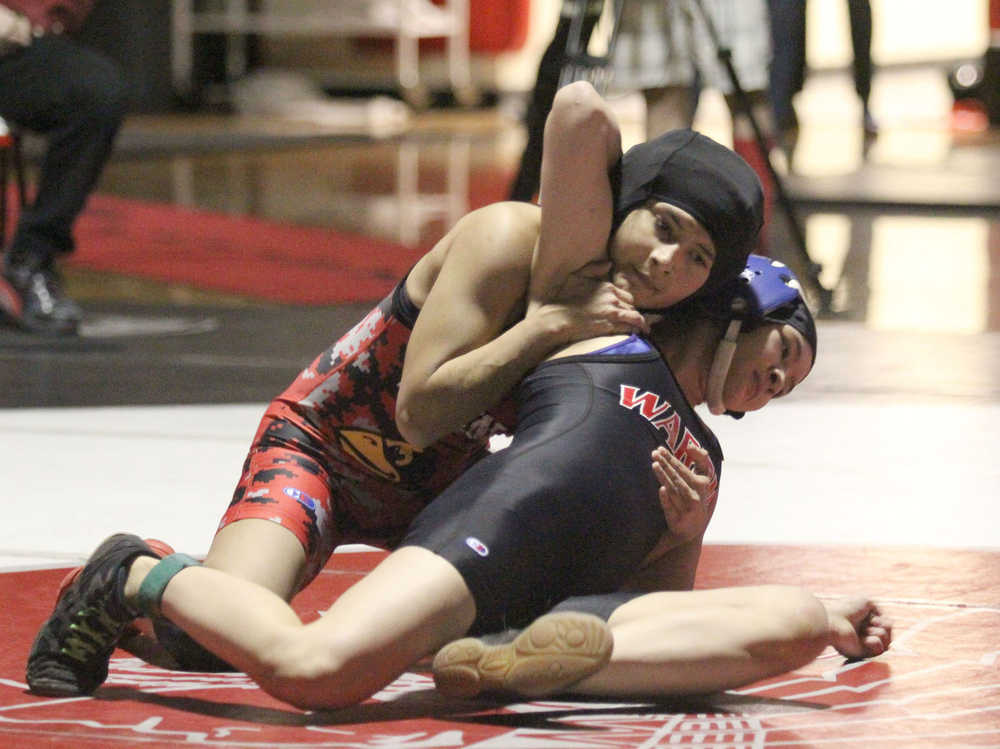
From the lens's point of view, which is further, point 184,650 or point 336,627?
point 184,650

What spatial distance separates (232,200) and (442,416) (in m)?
6.04

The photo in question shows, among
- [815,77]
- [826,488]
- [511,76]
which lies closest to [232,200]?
[826,488]

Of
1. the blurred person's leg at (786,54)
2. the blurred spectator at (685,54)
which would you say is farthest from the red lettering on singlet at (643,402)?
the blurred person's leg at (786,54)

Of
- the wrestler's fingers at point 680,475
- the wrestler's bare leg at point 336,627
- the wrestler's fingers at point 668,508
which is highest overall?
the wrestler's fingers at point 680,475

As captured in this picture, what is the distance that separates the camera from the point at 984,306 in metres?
5.43

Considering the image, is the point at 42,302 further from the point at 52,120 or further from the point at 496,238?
the point at 496,238

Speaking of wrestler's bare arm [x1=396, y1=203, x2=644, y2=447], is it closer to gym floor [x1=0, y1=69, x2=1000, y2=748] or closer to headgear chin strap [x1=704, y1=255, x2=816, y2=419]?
headgear chin strap [x1=704, y1=255, x2=816, y2=419]

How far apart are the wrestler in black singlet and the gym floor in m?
0.15

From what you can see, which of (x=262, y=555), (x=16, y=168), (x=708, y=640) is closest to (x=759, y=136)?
(x=16, y=168)

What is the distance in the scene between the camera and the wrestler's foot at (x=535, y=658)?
199 cm

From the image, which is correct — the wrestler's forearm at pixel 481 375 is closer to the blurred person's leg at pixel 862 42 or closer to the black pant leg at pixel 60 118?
the black pant leg at pixel 60 118

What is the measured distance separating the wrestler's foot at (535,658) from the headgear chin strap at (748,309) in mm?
482

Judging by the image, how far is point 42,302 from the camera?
15.6ft

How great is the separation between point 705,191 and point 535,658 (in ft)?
1.96
